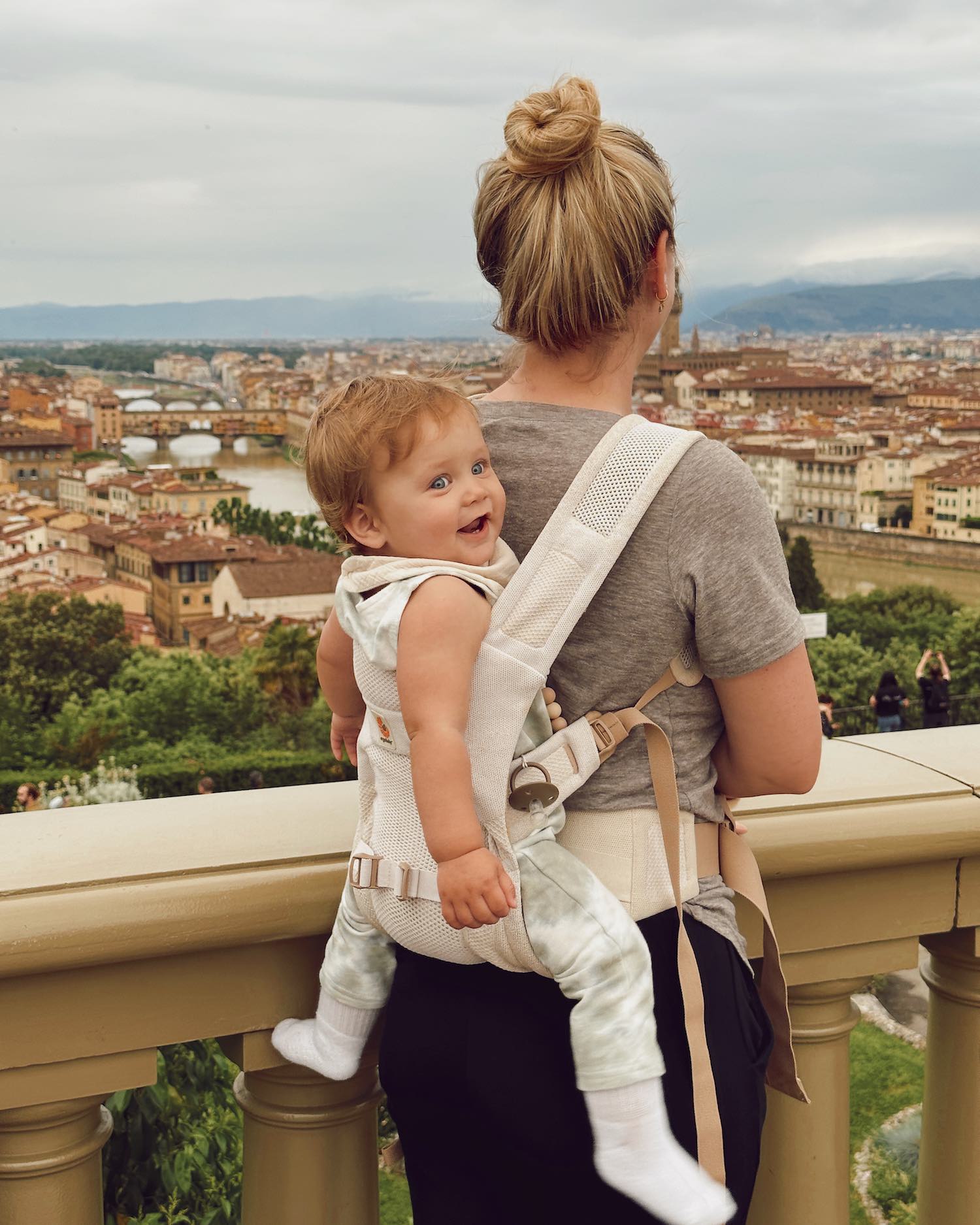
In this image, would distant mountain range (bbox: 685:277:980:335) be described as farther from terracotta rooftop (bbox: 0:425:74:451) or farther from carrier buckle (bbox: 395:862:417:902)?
carrier buckle (bbox: 395:862:417:902)

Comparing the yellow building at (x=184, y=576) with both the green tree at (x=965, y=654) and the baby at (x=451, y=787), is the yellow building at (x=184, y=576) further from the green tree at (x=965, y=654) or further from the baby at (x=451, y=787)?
the baby at (x=451, y=787)

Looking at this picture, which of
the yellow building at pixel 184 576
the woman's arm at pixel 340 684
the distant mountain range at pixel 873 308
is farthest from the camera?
the distant mountain range at pixel 873 308

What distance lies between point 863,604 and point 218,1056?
32160 mm

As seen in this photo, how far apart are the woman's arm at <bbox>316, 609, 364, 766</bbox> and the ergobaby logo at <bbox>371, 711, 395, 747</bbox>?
0.20 feet

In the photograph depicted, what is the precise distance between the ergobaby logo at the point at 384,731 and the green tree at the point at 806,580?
32.1 meters

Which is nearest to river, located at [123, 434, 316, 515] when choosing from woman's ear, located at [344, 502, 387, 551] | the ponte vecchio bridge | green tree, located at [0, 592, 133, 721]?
the ponte vecchio bridge

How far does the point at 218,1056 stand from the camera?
8.66 feet

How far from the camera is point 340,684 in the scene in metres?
0.87

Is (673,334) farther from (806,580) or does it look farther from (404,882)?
(404,882)

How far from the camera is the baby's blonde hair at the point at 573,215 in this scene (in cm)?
75

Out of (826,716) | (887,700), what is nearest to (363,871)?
(826,716)

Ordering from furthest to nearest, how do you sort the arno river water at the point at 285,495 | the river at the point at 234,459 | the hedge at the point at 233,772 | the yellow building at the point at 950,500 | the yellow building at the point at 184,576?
1. the river at the point at 234,459
2. the yellow building at the point at 950,500
3. the arno river water at the point at 285,495
4. the yellow building at the point at 184,576
5. the hedge at the point at 233,772

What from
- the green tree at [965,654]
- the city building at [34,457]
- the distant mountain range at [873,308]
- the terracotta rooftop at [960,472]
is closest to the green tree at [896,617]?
the green tree at [965,654]

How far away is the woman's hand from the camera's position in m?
0.74
